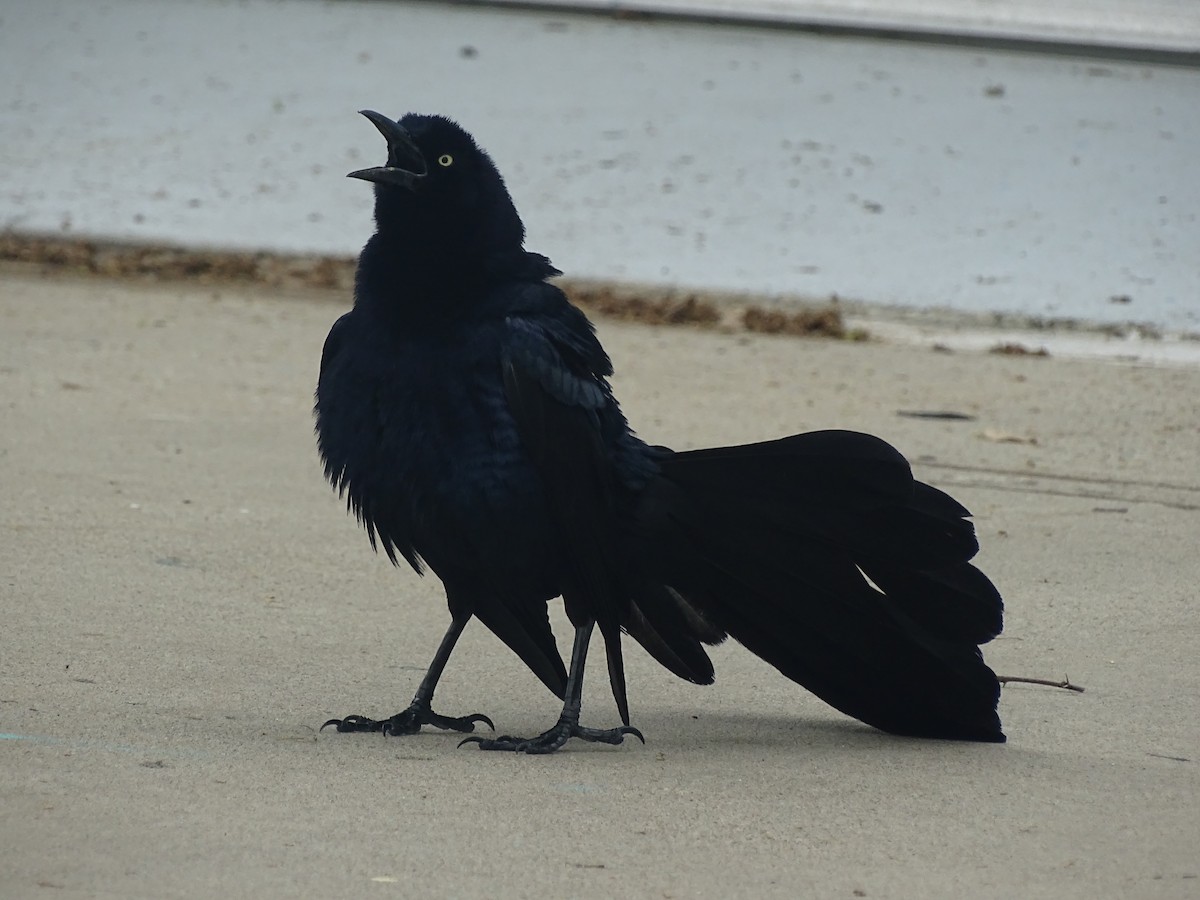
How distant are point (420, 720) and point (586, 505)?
629 mm

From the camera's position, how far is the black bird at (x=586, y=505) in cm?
378

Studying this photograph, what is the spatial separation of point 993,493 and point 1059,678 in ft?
6.88

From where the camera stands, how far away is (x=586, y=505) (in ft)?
12.6

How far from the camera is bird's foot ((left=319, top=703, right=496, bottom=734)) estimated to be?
12.6ft

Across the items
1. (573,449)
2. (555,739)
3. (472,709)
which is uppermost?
(573,449)

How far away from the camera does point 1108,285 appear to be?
402 inches

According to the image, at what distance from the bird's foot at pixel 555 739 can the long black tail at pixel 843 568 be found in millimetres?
336

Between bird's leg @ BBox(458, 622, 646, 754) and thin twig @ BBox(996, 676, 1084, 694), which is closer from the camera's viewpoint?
bird's leg @ BBox(458, 622, 646, 754)

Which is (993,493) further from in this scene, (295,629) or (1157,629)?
(295,629)

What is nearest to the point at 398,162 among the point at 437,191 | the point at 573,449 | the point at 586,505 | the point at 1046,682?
the point at 437,191

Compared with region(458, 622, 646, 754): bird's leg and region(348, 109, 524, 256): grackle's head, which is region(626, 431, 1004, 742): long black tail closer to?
region(458, 622, 646, 754): bird's leg

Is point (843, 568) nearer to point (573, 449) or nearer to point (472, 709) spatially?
point (573, 449)

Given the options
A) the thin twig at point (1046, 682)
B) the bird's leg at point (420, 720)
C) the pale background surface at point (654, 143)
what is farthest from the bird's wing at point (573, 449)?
the pale background surface at point (654, 143)

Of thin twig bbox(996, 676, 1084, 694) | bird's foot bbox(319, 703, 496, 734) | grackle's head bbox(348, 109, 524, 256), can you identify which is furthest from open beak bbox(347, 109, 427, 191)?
thin twig bbox(996, 676, 1084, 694)
